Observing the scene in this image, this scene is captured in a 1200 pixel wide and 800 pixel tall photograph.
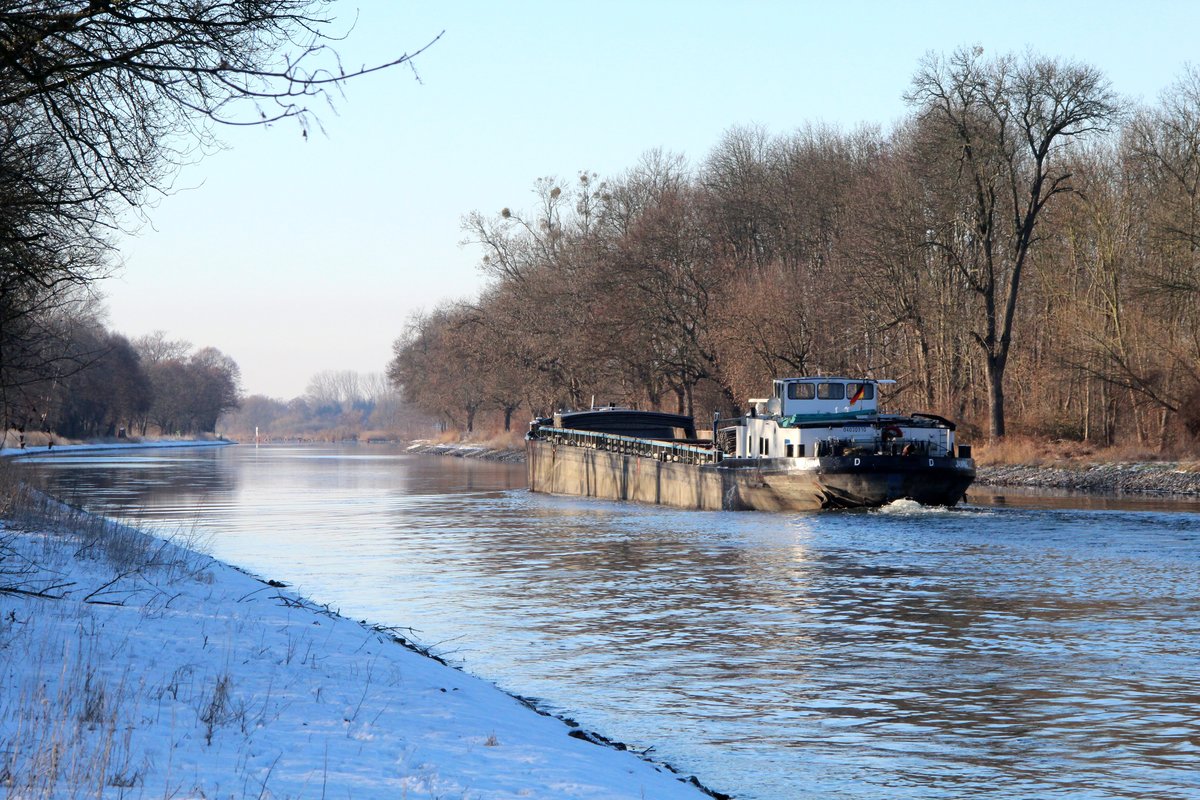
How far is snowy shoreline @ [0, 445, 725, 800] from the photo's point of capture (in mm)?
7242

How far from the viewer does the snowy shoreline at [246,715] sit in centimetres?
724

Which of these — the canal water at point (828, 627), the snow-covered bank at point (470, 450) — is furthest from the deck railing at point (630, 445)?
the snow-covered bank at point (470, 450)

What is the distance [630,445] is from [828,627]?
3274cm

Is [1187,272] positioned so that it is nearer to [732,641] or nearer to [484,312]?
[732,641]

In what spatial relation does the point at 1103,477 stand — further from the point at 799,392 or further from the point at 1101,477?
the point at 799,392

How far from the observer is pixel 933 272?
58125 mm

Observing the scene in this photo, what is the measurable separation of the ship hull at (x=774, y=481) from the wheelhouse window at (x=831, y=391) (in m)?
3.36

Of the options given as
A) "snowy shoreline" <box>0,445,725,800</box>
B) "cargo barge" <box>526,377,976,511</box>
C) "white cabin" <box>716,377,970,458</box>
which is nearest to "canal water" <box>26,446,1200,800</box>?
"cargo barge" <box>526,377,976,511</box>

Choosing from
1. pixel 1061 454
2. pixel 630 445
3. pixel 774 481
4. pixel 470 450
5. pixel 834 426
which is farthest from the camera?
pixel 470 450

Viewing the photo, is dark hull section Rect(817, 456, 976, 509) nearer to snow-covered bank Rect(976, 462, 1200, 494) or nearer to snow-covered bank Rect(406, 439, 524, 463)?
snow-covered bank Rect(976, 462, 1200, 494)

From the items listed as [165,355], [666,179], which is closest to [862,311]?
[666,179]

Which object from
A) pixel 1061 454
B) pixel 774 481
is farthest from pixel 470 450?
pixel 774 481

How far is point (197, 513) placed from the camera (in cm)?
3838

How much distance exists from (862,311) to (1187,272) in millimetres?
15236
